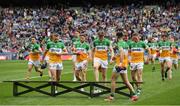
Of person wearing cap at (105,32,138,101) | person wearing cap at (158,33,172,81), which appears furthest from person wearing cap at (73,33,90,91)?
person wearing cap at (158,33,172,81)

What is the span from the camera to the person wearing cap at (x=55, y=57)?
69.1 feet

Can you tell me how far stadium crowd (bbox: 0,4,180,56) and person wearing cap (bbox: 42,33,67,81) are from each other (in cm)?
3367

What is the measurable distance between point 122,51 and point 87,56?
4.68 metres

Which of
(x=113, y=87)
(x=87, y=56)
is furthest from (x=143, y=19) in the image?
(x=113, y=87)

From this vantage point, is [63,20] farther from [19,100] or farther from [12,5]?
[19,100]

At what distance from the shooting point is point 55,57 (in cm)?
2133

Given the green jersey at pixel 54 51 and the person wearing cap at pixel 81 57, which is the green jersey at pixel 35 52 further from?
the green jersey at pixel 54 51

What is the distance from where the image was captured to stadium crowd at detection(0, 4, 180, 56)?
57.9 m

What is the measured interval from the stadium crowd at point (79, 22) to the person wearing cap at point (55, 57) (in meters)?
33.7

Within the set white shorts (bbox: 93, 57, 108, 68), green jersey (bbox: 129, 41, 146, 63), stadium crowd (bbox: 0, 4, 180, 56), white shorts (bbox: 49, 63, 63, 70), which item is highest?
stadium crowd (bbox: 0, 4, 180, 56)

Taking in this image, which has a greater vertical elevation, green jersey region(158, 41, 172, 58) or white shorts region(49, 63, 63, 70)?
green jersey region(158, 41, 172, 58)

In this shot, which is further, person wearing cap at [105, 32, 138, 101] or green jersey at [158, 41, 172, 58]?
green jersey at [158, 41, 172, 58]

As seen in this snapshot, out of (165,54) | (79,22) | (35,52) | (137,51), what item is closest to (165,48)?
(165,54)

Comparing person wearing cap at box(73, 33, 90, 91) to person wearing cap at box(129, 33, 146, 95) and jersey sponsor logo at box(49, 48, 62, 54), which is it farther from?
person wearing cap at box(129, 33, 146, 95)
